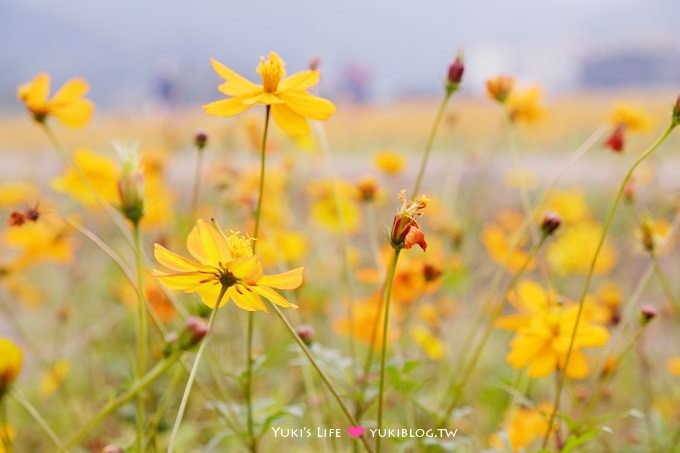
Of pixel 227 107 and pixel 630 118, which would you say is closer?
pixel 227 107

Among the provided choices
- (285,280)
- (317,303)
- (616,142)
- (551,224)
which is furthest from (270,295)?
(317,303)

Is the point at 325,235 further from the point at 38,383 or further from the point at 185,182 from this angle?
the point at 185,182

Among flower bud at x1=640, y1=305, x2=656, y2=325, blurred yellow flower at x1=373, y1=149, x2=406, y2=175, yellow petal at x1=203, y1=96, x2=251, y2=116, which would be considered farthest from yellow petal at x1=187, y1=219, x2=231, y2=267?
blurred yellow flower at x1=373, y1=149, x2=406, y2=175

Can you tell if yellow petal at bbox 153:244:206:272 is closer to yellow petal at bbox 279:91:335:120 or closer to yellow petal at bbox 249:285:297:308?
yellow petal at bbox 249:285:297:308

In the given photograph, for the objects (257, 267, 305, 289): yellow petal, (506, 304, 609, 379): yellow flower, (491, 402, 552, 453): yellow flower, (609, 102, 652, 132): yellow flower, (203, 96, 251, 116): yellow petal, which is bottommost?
(491, 402, 552, 453): yellow flower

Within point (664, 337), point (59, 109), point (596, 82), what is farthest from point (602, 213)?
point (596, 82)

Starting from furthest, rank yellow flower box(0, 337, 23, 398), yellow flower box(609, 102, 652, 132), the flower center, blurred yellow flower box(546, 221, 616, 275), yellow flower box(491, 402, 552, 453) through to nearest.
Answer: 1. blurred yellow flower box(546, 221, 616, 275)
2. yellow flower box(609, 102, 652, 132)
3. yellow flower box(491, 402, 552, 453)
4. the flower center
5. yellow flower box(0, 337, 23, 398)

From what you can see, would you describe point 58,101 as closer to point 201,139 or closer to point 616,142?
point 201,139
